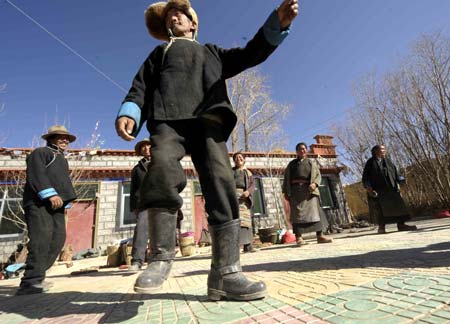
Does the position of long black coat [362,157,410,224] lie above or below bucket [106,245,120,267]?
above

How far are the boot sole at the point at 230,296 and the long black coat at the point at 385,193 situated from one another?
5.74 meters

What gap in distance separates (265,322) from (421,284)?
2.48 feet

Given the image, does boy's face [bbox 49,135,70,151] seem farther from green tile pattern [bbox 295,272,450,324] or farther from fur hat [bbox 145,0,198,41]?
green tile pattern [bbox 295,272,450,324]

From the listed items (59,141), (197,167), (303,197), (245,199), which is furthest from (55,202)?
(303,197)

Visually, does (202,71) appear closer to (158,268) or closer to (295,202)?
(158,268)

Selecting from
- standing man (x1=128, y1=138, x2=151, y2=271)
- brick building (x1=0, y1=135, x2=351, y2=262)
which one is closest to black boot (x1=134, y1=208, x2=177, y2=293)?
standing man (x1=128, y1=138, x2=151, y2=271)

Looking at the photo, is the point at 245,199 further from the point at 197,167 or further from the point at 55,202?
the point at 197,167

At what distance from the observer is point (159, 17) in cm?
206

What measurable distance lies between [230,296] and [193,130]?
37.2 inches

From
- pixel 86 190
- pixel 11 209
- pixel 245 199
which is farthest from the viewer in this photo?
pixel 86 190

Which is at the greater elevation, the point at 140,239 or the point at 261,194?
the point at 261,194

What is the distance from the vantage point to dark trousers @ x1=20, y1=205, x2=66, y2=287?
106 inches

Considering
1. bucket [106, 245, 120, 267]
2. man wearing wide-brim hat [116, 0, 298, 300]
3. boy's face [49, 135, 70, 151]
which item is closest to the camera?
man wearing wide-brim hat [116, 0, 298, 300]

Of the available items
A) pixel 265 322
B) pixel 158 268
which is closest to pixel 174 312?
pixel 158 268
